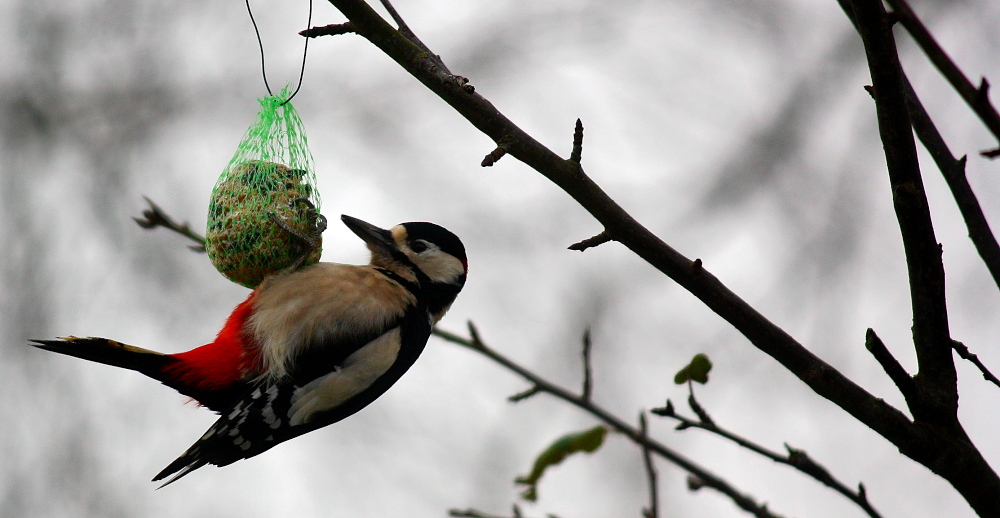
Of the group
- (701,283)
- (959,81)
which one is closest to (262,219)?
(701,283)

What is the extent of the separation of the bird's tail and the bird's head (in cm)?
91

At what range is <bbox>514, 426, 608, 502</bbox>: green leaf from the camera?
245cm

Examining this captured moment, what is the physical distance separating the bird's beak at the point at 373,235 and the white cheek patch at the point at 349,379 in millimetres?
444

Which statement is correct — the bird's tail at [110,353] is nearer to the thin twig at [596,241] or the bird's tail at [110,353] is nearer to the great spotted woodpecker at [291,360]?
the great spotted woodpecker at [291,360]

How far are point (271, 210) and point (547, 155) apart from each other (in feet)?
4.42

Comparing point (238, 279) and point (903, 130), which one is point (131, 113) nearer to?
point (238, 279)

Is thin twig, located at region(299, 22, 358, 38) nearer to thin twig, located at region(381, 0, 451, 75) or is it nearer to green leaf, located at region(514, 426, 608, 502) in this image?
thin twig, located at region(381, 0, 451, 75)

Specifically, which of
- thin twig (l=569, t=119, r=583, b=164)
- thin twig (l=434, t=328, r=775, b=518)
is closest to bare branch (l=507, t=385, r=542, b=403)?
thin twig (l=434, t=328, r=775, b=518)

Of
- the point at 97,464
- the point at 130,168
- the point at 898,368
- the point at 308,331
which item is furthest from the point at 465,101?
the point at 97,464

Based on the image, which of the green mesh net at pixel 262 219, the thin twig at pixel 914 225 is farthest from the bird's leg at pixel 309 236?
the thin twig at pixel 914 225

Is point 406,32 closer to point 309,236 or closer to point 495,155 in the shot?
point 495,155

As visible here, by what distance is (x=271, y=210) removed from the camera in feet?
10.2

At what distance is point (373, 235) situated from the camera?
3.55 meters

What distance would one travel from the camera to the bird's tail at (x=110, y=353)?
9.10 feet
